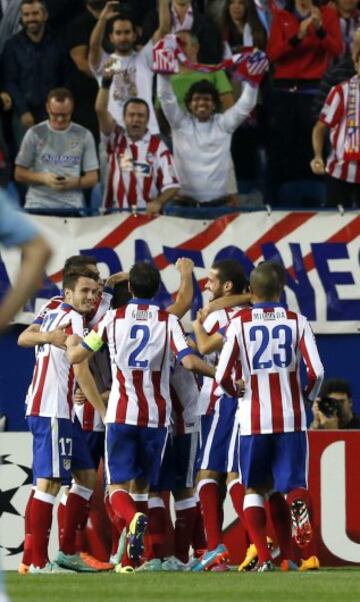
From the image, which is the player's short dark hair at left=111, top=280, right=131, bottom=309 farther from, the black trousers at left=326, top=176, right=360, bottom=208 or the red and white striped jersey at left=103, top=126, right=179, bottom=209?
the black trousers at left=326, top=176, right=360, bottom=208

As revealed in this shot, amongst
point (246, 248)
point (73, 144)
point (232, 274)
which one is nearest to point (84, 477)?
point (232, 274)

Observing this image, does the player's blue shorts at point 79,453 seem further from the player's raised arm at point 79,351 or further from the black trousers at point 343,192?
the black trousers at point 343,192

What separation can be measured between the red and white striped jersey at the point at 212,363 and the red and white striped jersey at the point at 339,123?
12.3 ft

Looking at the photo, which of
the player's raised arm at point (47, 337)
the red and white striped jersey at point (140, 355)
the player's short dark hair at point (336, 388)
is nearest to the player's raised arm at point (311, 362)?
the red and white striped jersey at point (140, 355)

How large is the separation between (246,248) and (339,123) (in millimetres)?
1391

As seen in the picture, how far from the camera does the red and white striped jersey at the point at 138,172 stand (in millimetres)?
14953

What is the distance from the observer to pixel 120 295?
450 inches

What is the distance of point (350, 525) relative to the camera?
484 inches

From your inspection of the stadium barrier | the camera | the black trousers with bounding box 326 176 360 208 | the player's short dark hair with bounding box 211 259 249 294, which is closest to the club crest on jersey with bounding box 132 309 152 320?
the player's short dark hair with bounding box 211 259 249 294

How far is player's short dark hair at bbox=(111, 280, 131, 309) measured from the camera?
1140 cm

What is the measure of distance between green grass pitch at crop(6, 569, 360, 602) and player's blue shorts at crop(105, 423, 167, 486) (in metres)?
0.62

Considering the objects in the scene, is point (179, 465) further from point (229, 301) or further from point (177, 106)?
point (177, 106)

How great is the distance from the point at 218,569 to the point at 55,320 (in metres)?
1.92

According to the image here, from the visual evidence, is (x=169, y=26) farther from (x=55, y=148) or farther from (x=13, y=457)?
(x=13, y=457)
